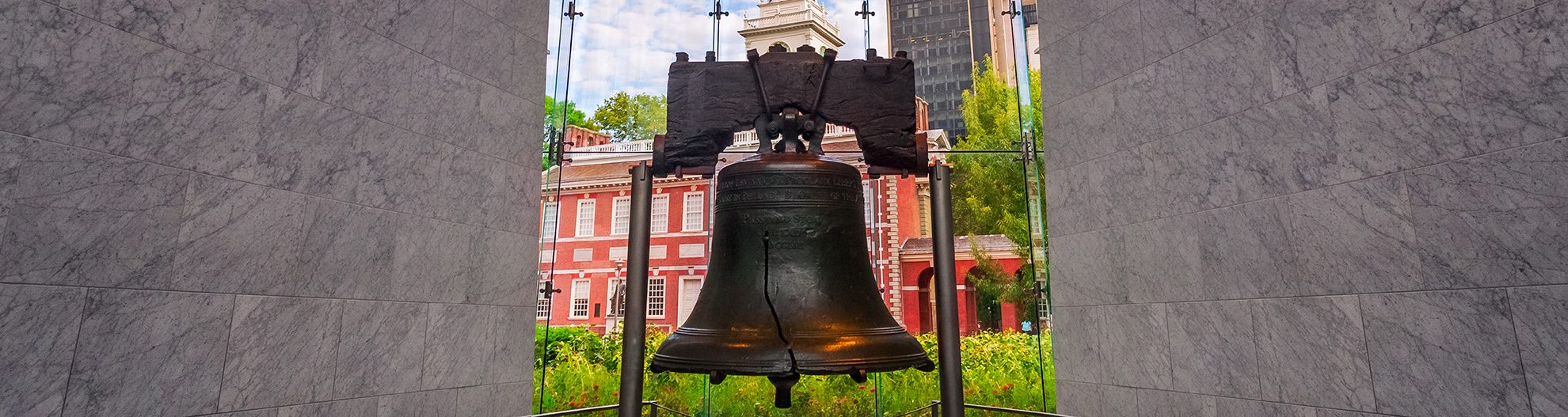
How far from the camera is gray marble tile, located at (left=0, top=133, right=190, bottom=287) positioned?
2.01 metres

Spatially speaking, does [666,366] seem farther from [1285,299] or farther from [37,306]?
[1285,299]

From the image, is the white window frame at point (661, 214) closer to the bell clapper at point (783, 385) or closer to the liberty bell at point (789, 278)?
the liberty bell at point (789, 278)

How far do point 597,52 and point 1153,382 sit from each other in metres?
4.22

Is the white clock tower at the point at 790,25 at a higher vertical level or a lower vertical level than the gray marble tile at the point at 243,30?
higher

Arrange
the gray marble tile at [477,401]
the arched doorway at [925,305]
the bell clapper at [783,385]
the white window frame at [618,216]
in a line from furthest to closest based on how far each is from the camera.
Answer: the arched doorway at [925,305], the white window frame at [618,216], the gray marble tile at [477,401], the bell clapper at [783,385]

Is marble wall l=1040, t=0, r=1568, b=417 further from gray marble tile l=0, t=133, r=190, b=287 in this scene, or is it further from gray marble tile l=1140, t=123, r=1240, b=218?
gray marble tile l=0, t=133, r=190, b=287

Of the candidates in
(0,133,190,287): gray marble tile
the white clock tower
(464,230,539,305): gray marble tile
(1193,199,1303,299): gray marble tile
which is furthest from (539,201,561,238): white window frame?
(1193,199,1303,299): gray marble tile

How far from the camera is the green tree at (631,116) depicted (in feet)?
18.8

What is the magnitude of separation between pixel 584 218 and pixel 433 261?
2.07 meters

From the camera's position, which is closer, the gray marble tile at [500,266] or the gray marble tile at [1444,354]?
the gray marble tile at [1444,354]

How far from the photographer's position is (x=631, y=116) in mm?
5875

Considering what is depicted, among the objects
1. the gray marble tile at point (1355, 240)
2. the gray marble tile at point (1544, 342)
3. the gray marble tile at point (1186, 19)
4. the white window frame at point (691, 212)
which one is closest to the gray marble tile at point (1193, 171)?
the gray marble tile at point (1355, 240)

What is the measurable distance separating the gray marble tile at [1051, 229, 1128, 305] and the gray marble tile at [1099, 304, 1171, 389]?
99 mm

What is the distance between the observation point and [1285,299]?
2936mm
